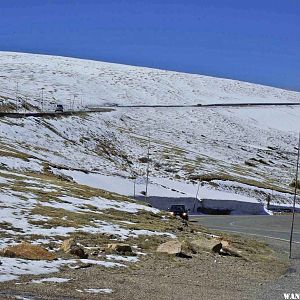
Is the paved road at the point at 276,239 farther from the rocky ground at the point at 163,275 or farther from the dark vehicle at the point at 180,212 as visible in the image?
the dark vehicle at the point at 180,212

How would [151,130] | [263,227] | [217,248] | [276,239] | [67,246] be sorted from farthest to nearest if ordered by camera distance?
[151,130]
[263,227]
[276,239]
[217,248]
[67,246]

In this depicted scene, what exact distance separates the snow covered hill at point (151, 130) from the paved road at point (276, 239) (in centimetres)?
1147

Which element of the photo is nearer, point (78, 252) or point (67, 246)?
point (78, 252)

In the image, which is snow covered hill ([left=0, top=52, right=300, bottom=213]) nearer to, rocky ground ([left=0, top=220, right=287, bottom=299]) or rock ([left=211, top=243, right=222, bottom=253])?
rock ([left=211, top=243, right=222, bottom=253])

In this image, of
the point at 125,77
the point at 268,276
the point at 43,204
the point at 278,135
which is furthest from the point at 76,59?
the point at 268,276

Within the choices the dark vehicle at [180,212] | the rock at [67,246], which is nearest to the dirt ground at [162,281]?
the rock at [67,246]

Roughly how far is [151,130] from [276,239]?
63.6 metres

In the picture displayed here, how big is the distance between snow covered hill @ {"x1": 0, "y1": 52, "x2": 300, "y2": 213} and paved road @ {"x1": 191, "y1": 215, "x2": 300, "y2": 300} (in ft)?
37.6

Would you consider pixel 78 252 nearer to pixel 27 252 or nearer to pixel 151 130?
pixel 27 252

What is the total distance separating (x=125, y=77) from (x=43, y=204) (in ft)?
396

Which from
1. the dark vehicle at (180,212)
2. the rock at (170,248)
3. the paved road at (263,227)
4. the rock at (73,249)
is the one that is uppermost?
the rock at (73,249)

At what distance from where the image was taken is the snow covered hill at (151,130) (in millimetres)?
60875

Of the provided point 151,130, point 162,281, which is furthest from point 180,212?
point 151,130

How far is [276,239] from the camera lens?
110 ft
